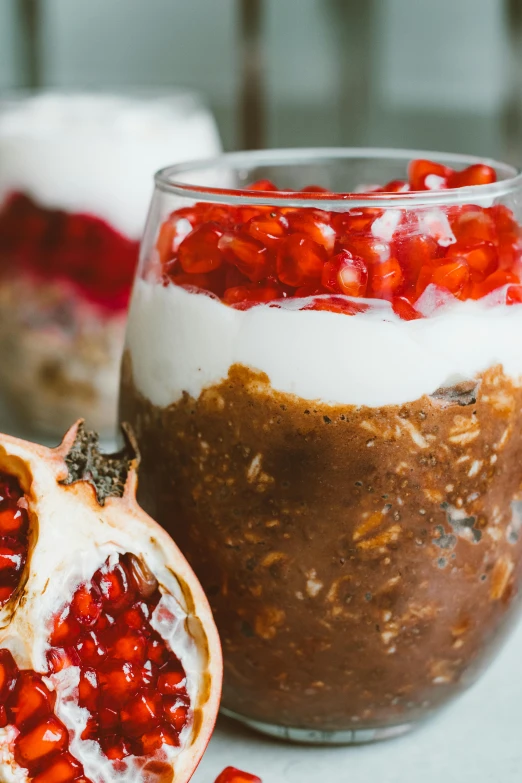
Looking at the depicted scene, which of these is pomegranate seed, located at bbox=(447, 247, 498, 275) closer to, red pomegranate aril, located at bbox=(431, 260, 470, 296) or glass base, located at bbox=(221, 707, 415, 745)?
red pomegranate aril, located at bbox=(431, 260, 470, 296)

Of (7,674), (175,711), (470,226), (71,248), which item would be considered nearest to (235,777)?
(175,711)

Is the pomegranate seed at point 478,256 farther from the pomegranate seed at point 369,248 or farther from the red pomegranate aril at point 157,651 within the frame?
the red pomegranate aril at point 157,651

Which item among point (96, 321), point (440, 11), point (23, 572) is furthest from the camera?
point (440, 11)

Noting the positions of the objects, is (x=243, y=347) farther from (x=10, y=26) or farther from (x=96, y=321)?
(x=10, y=26)

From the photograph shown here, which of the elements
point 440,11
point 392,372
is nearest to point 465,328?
point 392,372

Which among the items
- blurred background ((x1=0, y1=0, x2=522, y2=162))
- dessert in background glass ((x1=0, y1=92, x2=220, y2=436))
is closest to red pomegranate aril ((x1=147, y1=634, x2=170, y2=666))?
dessert in background glass ((x1=0, y1=92, x2=220, y2=436))

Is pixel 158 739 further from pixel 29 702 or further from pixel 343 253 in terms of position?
pixel 343 253
